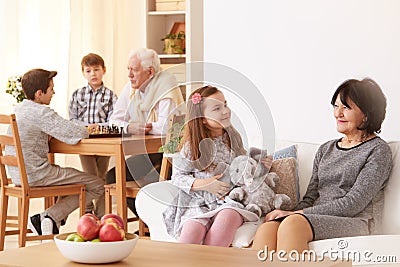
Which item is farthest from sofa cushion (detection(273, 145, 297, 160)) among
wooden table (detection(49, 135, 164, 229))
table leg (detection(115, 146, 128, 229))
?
table leg (detection(115, 146, 128, 229))

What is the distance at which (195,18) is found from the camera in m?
6.15

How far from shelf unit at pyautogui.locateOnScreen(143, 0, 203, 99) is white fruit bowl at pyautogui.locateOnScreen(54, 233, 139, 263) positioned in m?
3.81

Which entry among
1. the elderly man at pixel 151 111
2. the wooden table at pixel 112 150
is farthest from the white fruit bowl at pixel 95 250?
the wooden table at pixel 112 150

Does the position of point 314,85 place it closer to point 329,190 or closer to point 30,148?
point 329,190

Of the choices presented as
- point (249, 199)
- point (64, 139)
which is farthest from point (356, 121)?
point (64, 139)

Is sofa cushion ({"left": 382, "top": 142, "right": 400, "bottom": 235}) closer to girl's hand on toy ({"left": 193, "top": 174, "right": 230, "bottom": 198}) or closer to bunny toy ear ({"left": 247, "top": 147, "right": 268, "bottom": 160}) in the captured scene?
bunny toy ear ({"left": 247, "top": 147, "right": 268, "bottom": 160})

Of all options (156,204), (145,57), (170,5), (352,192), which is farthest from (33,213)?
(352,192)

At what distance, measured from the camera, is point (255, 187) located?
334 centimetres

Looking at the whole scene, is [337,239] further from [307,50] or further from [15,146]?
[15,146]

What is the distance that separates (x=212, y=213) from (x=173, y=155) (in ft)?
0.96

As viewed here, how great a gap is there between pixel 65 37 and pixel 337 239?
3.93 m

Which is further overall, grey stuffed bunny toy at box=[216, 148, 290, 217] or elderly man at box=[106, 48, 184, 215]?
grey stuffed bunny toy at box=[216, 148, 290, 217]

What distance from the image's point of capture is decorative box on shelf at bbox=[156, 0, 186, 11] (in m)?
6.54

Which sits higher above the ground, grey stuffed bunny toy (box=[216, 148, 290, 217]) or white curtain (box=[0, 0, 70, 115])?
white curtain (box=[0, 0, 70, 115])
